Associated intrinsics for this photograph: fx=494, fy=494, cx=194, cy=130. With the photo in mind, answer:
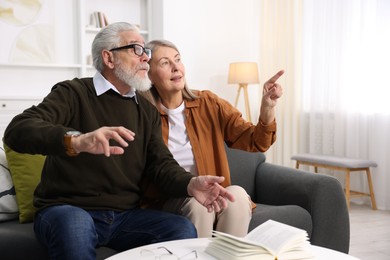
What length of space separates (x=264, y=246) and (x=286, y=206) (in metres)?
1.12

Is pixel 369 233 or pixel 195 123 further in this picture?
pixel 369 233

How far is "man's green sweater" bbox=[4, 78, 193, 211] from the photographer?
1.85m

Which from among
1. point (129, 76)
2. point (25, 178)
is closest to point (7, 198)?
point (25, 178)

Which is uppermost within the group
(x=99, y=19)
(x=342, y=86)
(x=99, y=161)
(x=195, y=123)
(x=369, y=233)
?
(x=99, y=19)

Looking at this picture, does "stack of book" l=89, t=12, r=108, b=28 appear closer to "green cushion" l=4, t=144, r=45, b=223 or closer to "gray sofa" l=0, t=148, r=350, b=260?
"gray sofa" l=0, t=148, r=350, b=260

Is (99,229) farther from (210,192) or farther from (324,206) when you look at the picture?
(324,206)

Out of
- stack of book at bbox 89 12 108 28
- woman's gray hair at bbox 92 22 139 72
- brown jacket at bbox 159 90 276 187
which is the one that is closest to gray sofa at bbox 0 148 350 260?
brown jacket at bbox 159 90 276 187

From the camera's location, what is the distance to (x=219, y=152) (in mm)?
2342

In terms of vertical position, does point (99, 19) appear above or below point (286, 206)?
above

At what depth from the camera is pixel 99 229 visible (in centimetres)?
185

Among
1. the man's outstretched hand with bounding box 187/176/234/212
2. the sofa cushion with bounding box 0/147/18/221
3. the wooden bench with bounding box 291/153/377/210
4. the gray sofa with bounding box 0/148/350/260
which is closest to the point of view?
the man's outstretched hand with bounding box 187/176/234/212

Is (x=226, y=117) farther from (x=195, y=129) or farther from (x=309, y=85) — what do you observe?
(x=309, y=85)

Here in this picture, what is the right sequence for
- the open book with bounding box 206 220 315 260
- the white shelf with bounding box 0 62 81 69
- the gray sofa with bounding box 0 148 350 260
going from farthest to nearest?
the white shelf with bounding box 0 62 81 69, the gray sofa with bounding box 0 148 350 260, the open book with bounding box 206 220 315 260

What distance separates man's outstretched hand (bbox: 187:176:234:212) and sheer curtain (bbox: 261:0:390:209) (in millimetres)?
3212
